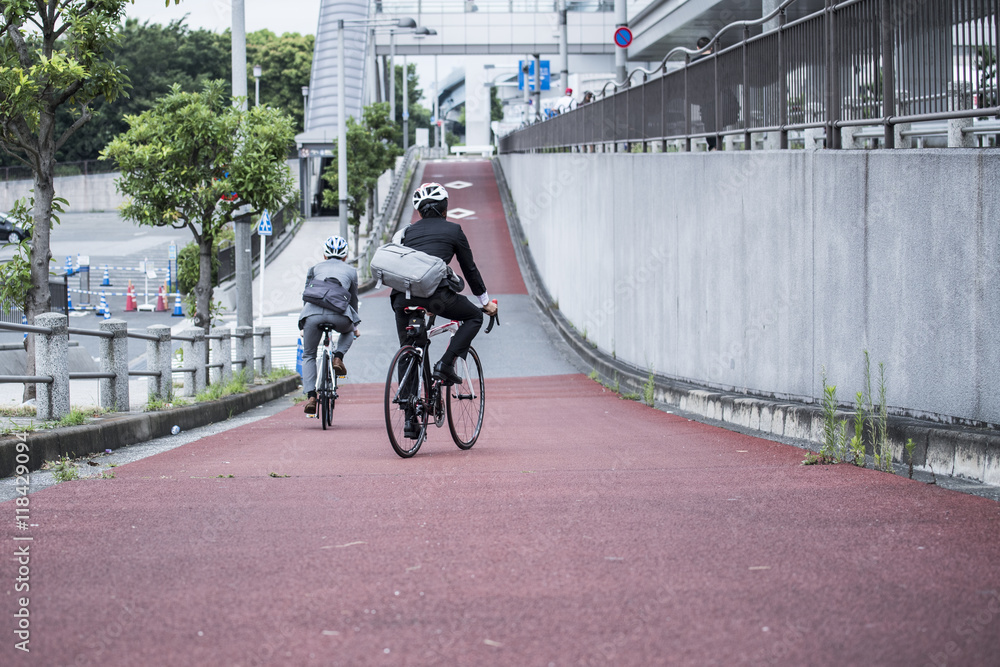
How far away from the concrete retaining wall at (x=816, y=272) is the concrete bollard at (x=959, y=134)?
1.38 feet

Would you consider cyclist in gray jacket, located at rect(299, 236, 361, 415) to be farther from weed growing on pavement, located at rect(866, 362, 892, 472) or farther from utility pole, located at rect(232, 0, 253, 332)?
utility pole, located at rect(232, 0, 253, 332)

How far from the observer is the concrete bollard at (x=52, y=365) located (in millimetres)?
8312

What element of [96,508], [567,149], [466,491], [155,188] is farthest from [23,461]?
[567,149]

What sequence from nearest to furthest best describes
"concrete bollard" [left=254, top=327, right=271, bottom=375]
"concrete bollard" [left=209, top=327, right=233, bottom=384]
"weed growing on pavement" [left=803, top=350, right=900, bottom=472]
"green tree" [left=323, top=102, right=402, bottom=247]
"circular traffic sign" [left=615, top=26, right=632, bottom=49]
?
"weed growing on pavement" [left=803, top=350, right=900, bottom=472] < "concrete bollard" [left=209, top=327, right=233, bottom=384] < "concrete bollard" [left=254, top=327, right=271, bottom=375] < "circular traffic sign" [left=615, top=26, right=632, bottom=49] < "green tree" [left=323, top=102, right=402, bottom=247]

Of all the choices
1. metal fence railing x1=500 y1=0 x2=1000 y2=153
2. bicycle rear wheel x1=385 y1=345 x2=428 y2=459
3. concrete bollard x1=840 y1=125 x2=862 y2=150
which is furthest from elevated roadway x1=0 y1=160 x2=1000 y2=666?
concrete bollard x1=840 y1=125 x2=862 y2=150

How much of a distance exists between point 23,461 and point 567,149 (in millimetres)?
24305

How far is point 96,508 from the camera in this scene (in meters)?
5.27

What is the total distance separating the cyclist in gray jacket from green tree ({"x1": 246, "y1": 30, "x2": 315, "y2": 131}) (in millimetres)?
92340

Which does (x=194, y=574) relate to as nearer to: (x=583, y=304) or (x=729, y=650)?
(x=729, y=650)

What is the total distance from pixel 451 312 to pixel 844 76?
14.3 feet

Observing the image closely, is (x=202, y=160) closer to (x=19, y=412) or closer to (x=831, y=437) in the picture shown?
(x=19, y=412)

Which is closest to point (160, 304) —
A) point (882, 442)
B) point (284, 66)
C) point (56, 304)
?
point (56, 304)

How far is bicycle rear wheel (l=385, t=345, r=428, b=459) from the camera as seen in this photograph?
7320 mm

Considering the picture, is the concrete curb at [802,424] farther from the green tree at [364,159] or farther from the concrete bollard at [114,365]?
the green tree at [364,159]
